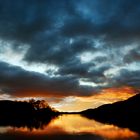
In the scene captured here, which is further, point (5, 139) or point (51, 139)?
point (51, 139)

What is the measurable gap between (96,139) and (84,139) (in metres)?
2.54

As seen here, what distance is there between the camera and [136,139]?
6788 centimetres

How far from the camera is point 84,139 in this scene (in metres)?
72.2

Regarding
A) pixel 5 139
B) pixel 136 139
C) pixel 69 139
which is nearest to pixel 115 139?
pixel 136 139

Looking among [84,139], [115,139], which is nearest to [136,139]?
[115,139]

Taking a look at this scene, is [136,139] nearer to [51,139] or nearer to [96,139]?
[96,139]

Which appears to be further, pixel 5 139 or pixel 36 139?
pixel 36 139

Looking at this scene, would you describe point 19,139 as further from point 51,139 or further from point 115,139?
point 115,139

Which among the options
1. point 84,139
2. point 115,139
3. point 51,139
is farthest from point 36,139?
point 115,139

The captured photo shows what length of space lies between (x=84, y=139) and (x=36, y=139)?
9.91 meters

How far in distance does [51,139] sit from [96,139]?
31.2 feet

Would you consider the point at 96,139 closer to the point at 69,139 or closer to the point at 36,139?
the point at 69,139

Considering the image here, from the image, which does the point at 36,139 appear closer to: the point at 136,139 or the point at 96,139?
the point at 96,139

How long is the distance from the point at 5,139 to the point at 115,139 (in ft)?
70.0
